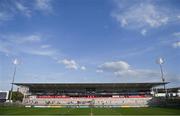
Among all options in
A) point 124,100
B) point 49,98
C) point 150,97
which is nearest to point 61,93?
point 49,98

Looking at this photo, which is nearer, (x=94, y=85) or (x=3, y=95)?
(x=94, y=85)

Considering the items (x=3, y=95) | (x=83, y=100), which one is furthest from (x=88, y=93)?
(x=3, y=95)

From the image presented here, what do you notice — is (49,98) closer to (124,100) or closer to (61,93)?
(61,93)

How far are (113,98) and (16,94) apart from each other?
60662 millimetres

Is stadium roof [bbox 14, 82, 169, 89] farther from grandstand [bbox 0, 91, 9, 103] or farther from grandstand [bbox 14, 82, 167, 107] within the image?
grandstand [bbox 0, 91, 9, 103]

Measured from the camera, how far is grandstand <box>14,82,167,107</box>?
344ft

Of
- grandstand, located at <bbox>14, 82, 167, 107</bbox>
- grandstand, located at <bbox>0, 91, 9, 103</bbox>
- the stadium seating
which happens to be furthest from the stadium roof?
grandstand, located at <bbox>0, 91, 9, 103</bbox>

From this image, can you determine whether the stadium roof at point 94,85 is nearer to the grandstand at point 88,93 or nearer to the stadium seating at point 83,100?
the grandstand at point 88,93

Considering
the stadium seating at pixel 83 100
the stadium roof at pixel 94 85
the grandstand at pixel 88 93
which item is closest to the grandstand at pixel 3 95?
the grandstand at pixel 88 93

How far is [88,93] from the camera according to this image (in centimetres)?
11562

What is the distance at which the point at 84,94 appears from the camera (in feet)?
378

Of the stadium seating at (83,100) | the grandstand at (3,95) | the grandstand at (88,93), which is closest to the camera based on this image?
the stadium seating at (83,100)

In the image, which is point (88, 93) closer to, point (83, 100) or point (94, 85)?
point (94, 85)

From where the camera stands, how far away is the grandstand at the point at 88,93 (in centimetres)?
Answer: 10500
